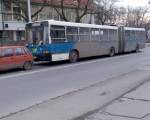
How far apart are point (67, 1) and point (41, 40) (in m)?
33.2

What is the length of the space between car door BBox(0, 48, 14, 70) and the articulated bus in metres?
3.73

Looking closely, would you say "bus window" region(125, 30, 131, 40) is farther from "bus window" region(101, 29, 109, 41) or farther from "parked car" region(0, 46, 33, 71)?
"parked car" region(0, 46, 33, 71)

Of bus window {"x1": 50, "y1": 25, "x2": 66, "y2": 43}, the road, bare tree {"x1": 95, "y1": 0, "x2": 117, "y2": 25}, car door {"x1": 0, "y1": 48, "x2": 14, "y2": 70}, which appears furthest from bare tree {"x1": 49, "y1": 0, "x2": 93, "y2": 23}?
the road

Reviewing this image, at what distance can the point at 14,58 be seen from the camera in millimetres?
20438

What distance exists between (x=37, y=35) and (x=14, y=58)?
4359mm

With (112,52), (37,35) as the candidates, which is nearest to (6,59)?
(37,35)

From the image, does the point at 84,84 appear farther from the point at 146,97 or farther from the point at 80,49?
the point at 80,49

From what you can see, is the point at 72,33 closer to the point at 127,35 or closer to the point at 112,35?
the point at 112,35

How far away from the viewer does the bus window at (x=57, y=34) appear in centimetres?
2398

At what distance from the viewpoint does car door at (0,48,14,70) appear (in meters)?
19.6

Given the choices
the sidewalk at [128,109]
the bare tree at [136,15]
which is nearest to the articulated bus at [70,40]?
the sidewalk at [128,109]

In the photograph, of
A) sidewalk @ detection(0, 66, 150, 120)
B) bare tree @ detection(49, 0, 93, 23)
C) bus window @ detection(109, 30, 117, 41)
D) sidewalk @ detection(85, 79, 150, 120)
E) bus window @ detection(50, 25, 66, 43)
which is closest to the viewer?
sidewalk @ detection(85, 79, 150, 120)

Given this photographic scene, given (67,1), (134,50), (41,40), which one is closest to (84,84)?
(41,40)

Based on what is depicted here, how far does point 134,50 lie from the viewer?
38250 mm
